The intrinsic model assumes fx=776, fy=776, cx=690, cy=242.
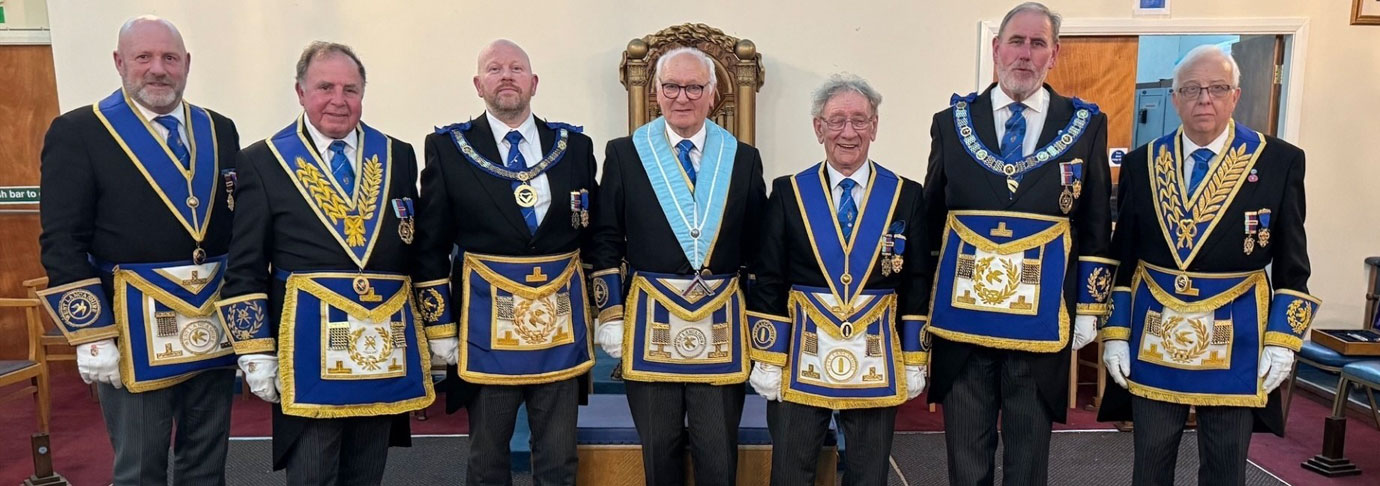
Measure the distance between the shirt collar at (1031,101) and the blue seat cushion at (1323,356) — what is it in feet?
7.43

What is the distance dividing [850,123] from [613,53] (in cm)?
278

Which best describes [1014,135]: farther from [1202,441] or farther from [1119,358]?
[1202,441]

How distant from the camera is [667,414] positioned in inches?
82.4

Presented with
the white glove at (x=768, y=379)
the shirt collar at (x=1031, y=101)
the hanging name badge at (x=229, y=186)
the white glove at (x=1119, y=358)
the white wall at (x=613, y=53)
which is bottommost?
the white glove at (x=768, y=379)

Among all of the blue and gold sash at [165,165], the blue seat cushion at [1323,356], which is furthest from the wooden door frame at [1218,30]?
the blue and gold sash at [165,165]

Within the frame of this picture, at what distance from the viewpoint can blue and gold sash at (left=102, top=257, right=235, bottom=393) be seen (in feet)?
6.40

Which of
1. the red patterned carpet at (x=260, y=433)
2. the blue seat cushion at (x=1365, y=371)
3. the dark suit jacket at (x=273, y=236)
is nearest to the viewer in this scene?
the dark suit jacket at (x=273, y=236)

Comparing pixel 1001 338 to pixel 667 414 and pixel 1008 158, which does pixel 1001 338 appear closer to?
pixel 1008 158

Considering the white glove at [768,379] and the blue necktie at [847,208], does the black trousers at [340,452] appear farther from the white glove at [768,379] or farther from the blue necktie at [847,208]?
the blue necktie at [847,208]

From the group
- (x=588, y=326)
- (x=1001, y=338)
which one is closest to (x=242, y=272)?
(x=588, y=326)

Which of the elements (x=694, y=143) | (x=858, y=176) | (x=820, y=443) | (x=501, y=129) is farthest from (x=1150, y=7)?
(x=501, y=129)

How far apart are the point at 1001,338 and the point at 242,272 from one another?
1.88 meters

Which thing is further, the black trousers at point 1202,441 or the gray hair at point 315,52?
the black trousers at point 1202,441

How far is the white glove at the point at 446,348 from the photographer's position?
6.79 feet
